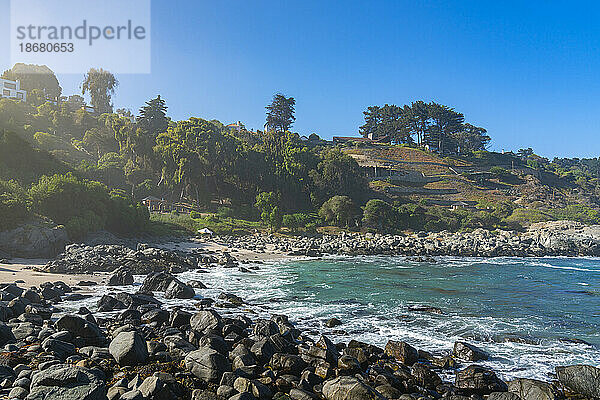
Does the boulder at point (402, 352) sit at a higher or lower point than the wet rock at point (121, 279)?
higher

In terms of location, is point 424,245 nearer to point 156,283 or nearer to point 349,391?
point 156,283

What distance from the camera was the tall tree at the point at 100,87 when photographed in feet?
333

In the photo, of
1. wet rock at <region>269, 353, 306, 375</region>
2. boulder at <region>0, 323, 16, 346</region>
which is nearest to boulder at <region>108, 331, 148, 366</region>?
boulder at <region>0, 323, 16, 346</region>

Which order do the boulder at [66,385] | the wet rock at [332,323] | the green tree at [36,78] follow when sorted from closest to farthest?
the boulder at [66,385] → the wet rock at [332,323] → the green tree at [36,78]

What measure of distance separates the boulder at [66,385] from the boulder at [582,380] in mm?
11651

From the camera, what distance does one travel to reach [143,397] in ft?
26.4

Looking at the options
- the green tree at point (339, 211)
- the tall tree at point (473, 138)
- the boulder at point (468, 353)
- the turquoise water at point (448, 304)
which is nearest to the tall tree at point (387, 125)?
the tall tree at point (473, 138)

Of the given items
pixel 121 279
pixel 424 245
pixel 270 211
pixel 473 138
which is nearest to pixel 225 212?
pixel 270 211

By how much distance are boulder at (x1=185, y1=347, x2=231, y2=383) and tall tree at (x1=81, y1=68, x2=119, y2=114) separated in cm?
10919

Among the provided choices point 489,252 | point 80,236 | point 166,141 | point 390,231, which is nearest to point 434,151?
point 390,231

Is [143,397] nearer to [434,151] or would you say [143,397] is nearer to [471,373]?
[471,373]

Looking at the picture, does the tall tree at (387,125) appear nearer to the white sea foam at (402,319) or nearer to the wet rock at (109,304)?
the white sea foam at (402,319)

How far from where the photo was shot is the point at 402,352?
12.0 meters

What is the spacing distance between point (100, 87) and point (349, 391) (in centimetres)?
11550
